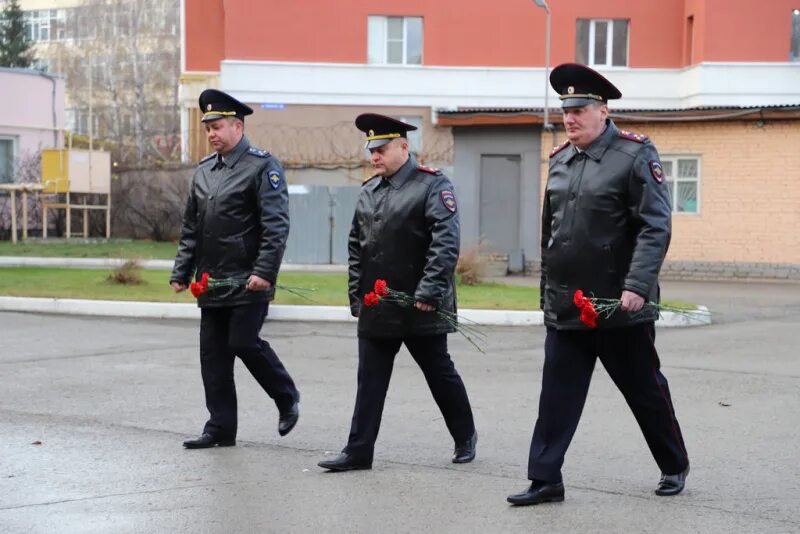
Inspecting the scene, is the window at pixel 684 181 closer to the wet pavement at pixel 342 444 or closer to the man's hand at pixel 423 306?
the wet pavement at pixel 342 444

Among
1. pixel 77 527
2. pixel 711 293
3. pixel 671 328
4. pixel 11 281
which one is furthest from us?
pixel 711 293

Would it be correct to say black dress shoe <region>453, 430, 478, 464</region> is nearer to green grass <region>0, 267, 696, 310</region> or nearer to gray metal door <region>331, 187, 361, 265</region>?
green grass <region>0, 267, 696, 310</region>

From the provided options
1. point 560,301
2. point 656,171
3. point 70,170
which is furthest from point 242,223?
point 70,170

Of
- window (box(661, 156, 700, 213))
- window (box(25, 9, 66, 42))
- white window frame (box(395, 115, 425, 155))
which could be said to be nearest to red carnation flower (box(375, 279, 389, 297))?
window (box(661, 156, 700, 213))

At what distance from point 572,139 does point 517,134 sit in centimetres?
2137

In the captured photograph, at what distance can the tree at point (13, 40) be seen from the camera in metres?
61.4

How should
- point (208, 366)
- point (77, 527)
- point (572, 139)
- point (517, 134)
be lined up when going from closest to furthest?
point (77, 527) → point (572, 139) → point (208, 366) → point (517, 134)

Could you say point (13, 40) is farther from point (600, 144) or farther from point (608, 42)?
point (600, 144)

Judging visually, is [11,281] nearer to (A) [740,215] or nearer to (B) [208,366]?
(B) [208,366]

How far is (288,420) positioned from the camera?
23.2ft

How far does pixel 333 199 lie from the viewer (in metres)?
25.8

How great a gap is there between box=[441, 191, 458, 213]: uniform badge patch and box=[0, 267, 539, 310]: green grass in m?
8.43

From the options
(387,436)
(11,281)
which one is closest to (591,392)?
(387,436)

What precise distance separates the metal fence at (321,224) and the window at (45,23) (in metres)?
54.0
